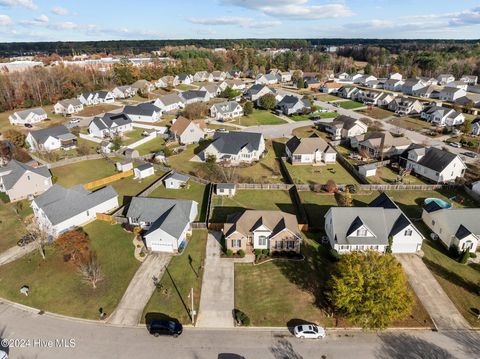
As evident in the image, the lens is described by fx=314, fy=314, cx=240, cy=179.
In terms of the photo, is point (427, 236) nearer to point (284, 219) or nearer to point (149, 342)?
point (284, 219)

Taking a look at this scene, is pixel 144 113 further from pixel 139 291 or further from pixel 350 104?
pixel 139 291

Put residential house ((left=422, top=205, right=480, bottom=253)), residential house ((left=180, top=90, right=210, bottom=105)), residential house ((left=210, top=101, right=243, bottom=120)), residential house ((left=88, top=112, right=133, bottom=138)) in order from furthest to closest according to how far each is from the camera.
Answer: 1. residential house ((left=180, top=90, right=210, bottom=105))
2. residential house ((left=210, top=101, right=243, bottom=120))
3. residential house ((left=88, top=112, right=133, bottom=138))
4. residential house ((left=422, top=205, right=480, bottom=253))

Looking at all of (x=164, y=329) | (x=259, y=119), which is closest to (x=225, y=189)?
(x=164, y=329)

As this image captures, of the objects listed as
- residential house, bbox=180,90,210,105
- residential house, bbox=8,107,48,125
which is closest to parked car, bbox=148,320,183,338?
residential house, bbox=8,107,48,125

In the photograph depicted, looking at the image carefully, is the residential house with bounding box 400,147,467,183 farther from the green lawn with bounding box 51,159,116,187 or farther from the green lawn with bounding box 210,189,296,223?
the green lawn with bounding box 51,159,116,187

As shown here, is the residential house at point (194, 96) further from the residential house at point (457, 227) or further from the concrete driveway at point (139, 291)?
the residential house at point (457, 227)

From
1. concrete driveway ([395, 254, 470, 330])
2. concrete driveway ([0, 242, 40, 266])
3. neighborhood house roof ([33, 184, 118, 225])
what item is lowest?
concrete driveway ([0, 242, 40, 266])

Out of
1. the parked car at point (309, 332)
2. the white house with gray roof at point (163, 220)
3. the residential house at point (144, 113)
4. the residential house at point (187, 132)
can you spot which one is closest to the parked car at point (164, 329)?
the parked car at point (309, 332)
